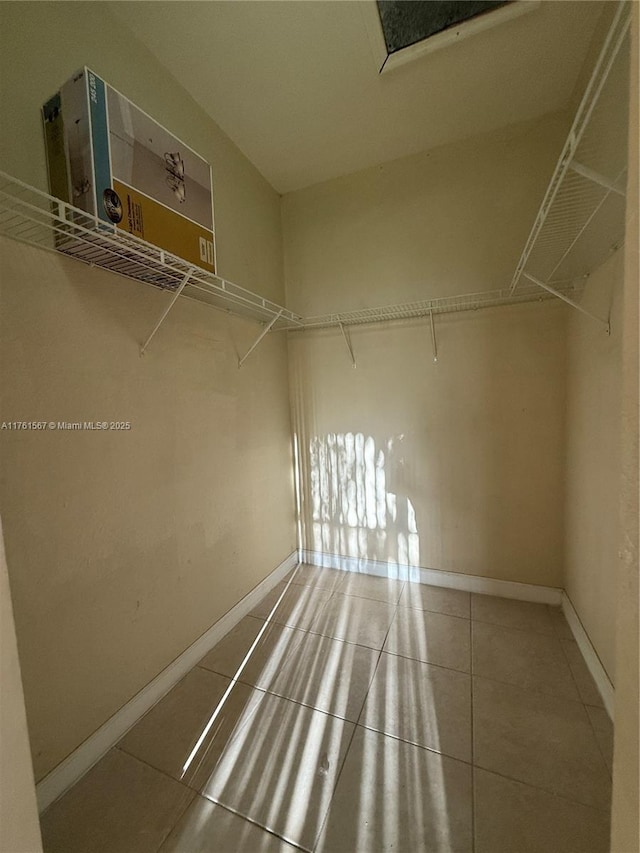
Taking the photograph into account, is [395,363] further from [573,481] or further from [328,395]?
[573,481]

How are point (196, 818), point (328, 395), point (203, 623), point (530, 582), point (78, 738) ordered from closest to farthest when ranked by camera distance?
1. point (196, 818)
2. point (78, 738)
3. point (203, 623)
4. point (530, 582)
5. point (328, 395)

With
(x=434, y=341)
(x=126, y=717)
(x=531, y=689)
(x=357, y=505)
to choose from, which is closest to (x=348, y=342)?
(x=434, y=341)

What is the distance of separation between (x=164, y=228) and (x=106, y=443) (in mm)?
791

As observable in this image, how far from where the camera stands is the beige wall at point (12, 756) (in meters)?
0.43

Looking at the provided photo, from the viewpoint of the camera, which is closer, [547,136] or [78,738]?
[78,738]

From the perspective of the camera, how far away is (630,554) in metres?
0.45

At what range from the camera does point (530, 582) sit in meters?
1.85

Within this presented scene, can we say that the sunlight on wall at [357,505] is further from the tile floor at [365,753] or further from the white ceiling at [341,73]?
the white ceiling at [341,73]

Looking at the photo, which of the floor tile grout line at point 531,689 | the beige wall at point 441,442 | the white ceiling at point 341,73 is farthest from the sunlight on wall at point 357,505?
the white ceiling at point 341,73

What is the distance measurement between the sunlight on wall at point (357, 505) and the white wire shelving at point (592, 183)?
1.27 metres

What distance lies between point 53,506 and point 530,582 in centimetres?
233

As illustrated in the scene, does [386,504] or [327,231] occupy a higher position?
[327,231]

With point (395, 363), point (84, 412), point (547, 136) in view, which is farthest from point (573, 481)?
point (84, 412)

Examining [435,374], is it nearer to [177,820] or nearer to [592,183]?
[592,183]
